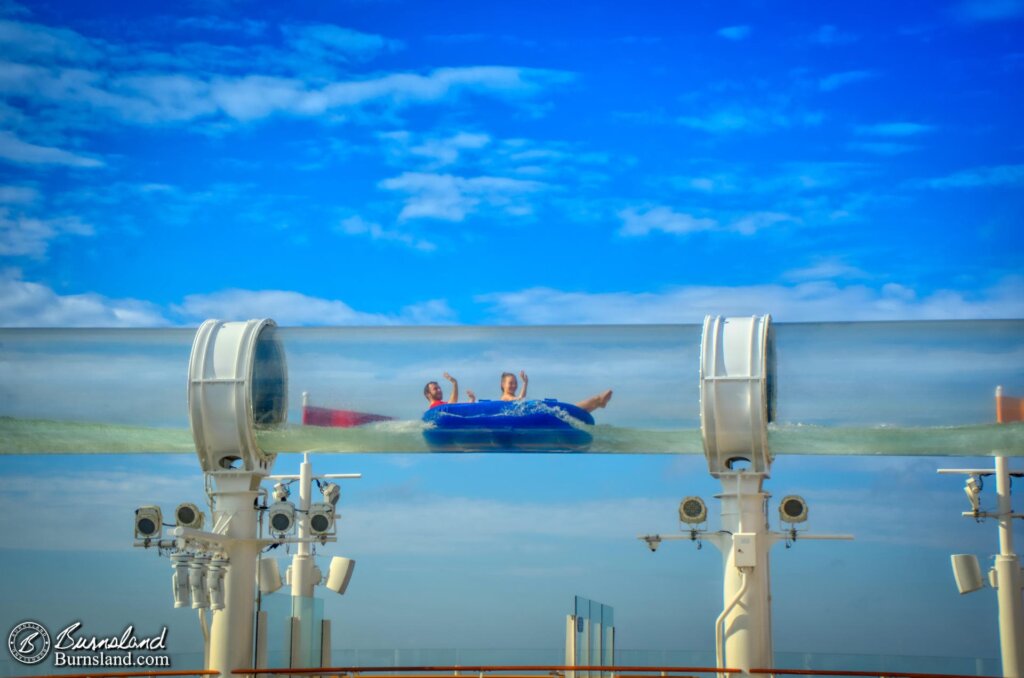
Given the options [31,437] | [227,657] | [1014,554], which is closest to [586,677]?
[227,657]

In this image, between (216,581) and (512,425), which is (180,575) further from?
(512,425)

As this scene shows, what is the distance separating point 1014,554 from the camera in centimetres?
2261

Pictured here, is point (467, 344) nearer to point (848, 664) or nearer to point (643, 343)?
point (643, 343)

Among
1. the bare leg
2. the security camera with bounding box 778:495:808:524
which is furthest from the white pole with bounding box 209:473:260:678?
the security camera with bounding box 778:495:808:524

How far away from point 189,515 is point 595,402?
20.8 ft

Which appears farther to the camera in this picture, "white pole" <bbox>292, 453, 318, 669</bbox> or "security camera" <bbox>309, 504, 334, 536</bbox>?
"white pole" <bbox>292, 453, 318, 669</bbox>

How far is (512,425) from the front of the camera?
20875 millimetres

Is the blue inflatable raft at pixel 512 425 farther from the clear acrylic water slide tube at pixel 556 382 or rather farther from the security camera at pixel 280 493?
the security camera at pixel 280 493

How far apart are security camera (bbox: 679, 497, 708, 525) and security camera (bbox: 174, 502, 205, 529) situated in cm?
711

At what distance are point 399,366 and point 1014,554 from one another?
34.9ft

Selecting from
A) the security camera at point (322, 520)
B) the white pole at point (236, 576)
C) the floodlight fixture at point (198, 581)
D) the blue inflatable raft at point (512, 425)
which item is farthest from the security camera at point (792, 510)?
the floodlight fixture at point (198, 581)

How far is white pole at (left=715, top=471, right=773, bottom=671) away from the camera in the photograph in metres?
19.4

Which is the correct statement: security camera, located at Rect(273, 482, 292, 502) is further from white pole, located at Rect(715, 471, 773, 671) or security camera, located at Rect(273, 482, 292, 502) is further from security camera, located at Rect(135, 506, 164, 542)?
white pole, located at Rect(715, 471, 773, 671)

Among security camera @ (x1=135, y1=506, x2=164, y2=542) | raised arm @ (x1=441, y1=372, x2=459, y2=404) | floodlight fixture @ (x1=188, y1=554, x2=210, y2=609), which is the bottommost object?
floodlight fixture @ (x1=188, y1=554, x2=210, y2=609)
